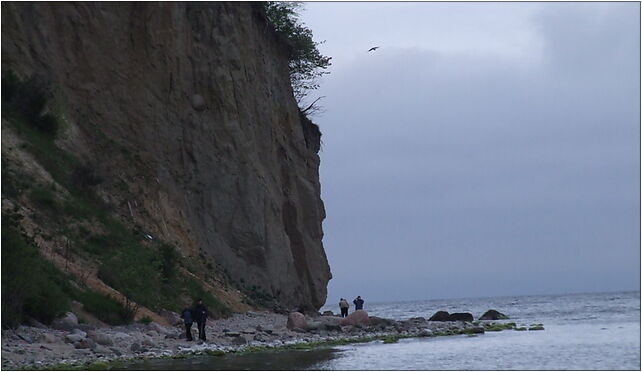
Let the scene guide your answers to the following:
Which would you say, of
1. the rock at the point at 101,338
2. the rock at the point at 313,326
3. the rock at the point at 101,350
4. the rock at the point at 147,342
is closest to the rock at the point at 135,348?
the rock at the point at 147,342

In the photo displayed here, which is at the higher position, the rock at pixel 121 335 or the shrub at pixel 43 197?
the shrub at pixel 43 197

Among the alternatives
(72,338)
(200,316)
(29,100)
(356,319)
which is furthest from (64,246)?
(356,319)

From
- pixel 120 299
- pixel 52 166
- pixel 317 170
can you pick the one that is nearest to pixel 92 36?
pixel 52 166

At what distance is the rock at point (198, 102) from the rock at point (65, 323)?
17.7 meters

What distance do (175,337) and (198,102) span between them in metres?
16.6

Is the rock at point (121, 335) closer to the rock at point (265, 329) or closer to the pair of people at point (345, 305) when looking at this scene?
the rock at point (265, 329)

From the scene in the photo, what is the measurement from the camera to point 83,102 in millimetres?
36469

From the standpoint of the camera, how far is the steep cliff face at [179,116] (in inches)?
1399

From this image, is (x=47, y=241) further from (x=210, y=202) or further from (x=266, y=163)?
(x=266, y=163)

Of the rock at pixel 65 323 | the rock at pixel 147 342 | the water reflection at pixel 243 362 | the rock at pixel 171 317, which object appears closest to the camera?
the water reflection at pixel 243 362

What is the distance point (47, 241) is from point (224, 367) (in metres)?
10.2

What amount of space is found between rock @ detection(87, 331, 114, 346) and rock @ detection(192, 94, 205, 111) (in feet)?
61.2

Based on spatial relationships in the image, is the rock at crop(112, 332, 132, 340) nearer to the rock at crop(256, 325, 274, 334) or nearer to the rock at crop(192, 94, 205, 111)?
the rock at crop(256, 325, 274, 334)

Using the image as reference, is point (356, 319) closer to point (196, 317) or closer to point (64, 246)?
point (196, 317)
